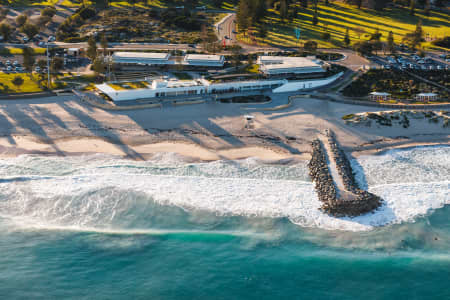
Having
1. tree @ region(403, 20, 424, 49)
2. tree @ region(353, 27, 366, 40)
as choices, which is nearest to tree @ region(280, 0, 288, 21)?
tree @ region(353, 27, 366, 40)

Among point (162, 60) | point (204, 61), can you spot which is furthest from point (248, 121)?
point (162, 60)

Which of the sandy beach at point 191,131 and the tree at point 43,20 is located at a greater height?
the tree at point 43,20

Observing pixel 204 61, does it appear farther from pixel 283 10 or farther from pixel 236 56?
pixel 283 10

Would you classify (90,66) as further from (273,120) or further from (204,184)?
(204,184)

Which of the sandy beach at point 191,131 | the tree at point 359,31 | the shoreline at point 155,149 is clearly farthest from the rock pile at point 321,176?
the tree at point 359,31

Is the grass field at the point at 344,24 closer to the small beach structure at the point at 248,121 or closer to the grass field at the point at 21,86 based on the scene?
the small beach structure at the point at 248,121

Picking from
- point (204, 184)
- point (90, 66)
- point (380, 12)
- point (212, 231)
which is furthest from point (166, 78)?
point (380, 12)
